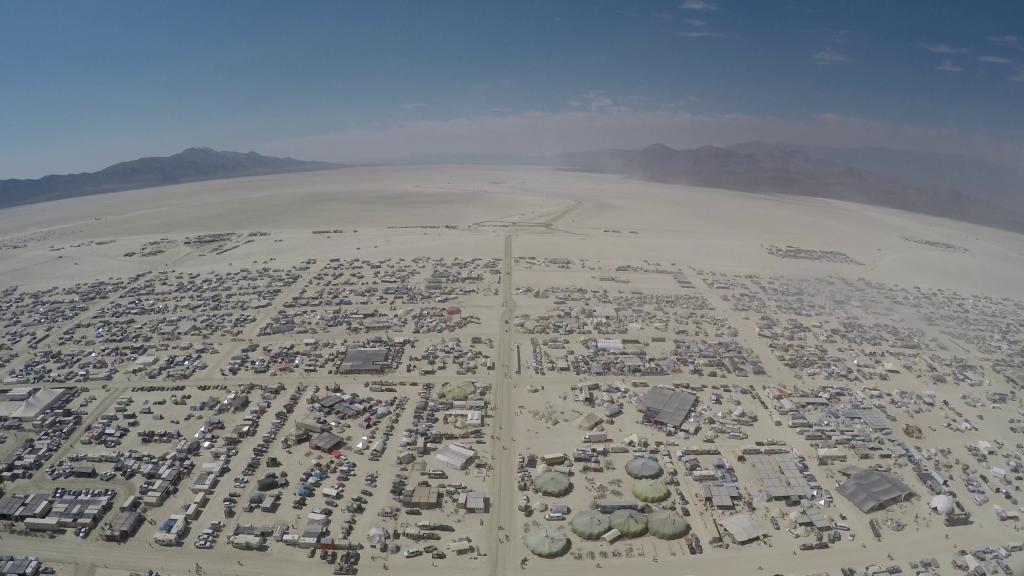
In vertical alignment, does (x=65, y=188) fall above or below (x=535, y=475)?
above

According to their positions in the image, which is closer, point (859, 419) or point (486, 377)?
point (859, 419)

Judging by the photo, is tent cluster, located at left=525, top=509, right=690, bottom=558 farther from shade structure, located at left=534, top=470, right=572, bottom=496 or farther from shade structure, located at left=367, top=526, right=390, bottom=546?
shade structure, located at left=367, top=526, right=390, bottom=546

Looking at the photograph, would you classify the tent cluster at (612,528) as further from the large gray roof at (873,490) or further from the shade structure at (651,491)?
the large gray roof at (873,490)

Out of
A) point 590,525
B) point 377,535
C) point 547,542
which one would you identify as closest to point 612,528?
point 590,525

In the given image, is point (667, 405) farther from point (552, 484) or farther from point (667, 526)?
point (552, 484)

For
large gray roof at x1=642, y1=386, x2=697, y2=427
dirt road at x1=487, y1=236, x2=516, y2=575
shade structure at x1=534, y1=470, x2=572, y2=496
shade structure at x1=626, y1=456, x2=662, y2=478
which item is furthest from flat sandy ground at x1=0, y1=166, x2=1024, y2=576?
shade structure at x1=626, y1=456, x2=662, y2=478

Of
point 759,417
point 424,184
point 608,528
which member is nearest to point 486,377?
point 608,528

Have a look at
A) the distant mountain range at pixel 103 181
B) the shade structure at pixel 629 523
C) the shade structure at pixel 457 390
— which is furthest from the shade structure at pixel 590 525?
the distant mountain range at pixel 103 181

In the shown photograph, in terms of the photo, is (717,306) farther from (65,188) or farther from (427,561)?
(65,188)
